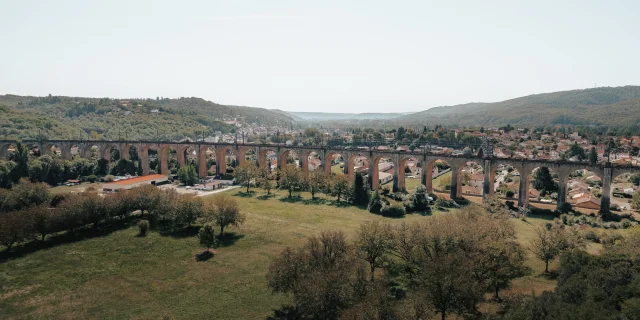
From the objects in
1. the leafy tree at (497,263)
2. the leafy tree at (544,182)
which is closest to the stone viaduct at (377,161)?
the leafy tree at (544,182)

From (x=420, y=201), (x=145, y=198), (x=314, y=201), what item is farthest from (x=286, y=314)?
(x=314, y=201)

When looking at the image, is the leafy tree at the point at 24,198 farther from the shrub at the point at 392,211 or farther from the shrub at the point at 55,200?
the shrub at the point at 392,211

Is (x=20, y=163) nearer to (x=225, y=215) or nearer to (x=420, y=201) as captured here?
(x=225, y=215)

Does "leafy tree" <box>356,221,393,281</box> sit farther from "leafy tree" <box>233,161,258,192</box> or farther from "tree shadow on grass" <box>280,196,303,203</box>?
"leafy tree" <box>233,161,258,192</box>

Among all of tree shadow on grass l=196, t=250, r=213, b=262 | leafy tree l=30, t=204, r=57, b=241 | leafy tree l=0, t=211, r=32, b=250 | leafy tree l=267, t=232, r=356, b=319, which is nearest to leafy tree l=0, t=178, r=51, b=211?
leafy tree l=30, t=204, r=57, b=241

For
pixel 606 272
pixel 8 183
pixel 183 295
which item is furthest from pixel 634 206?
pixel 8 183

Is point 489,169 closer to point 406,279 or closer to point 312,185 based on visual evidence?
point 312,185
